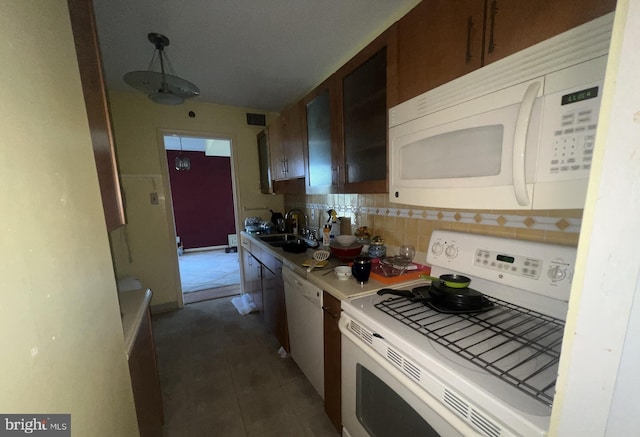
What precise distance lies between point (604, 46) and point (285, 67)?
2.04m

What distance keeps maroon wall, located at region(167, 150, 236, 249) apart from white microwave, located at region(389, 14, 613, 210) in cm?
552

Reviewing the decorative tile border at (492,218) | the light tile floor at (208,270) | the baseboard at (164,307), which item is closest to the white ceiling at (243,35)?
the decorative tile border at (492,218)

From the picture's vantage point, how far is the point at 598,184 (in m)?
0.32

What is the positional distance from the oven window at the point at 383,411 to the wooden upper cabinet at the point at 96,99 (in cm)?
115

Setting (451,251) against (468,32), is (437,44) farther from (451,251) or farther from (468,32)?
(451,251)

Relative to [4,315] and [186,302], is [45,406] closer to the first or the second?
[4,315]

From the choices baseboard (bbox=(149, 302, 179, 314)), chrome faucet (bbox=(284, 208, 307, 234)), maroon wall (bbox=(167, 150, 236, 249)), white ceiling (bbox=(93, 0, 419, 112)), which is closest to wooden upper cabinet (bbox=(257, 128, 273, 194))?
chrome faucet (bbox=(284, 208, 307, 234))

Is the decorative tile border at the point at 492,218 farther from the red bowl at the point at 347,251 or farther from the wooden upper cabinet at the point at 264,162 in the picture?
the wooden upper cabinet at the point at 264,162

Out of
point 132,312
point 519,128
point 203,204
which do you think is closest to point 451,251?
point 519,128

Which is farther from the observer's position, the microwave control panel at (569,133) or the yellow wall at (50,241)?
the microwave control panel at (569,133)

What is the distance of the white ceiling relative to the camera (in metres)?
1.40

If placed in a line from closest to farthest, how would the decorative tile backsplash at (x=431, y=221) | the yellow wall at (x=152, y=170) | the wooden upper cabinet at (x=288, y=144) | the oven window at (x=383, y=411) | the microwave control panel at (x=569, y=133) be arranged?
the microwave control panel at (x=569, y=133)
the oven window at (x=383, y=411)
the decorative tile backsplash at (x=431, y=221)
the wooden upper cabinet at (x=288, y=144)
the yellow wall at (x=152, y=170)

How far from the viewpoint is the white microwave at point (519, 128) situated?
0.58 metres

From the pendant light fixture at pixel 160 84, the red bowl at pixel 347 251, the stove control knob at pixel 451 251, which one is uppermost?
the pendant light fixture at pixel 160 84
